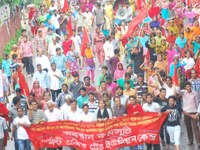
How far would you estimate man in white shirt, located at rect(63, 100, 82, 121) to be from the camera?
16.1 meters

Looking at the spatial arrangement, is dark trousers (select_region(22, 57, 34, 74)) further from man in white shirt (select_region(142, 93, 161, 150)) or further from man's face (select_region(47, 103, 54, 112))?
man in white shirt (select_region(142, 93, 161, 150))

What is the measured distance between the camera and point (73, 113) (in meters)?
16.2

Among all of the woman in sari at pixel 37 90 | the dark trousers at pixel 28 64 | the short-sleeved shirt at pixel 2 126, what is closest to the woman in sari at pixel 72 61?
the dark trousers at pixel 28 64

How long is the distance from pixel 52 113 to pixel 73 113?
402 mm

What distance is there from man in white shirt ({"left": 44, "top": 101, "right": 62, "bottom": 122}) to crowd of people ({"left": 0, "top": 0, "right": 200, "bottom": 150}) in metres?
0.02

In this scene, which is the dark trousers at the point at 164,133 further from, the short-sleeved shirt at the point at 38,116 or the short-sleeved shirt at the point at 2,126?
the short-sleeved shirt at the point at 2,126

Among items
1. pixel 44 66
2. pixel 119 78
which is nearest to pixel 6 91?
pixel 44 66

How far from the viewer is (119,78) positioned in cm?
1903

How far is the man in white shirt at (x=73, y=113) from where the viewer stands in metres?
16.1

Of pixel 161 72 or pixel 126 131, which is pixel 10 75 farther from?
pixel 126 131

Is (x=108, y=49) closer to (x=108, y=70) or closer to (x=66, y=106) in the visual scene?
(x=108, y=70)

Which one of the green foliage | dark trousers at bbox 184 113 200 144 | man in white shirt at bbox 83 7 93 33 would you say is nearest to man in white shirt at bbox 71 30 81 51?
man in white shirt at bbox 83 7 93 33

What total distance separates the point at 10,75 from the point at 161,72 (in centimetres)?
496

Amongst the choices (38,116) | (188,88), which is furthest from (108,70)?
(38,116)
